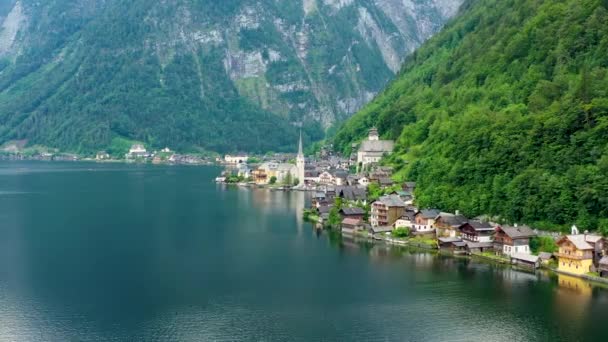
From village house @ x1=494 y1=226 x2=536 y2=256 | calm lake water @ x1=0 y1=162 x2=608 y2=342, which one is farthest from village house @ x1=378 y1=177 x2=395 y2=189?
village house @ x1=494 y1=226 x2=536 y2=256

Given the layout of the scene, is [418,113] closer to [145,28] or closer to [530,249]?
[530,249]

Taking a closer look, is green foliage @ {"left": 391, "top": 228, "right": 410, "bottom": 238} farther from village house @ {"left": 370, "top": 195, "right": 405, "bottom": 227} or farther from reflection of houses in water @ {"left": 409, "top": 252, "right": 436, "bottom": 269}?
→ reflection of houses in water @ {"left": 409, "top": 252, "right": 436, "bottom": 269}

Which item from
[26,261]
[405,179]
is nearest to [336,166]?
[405,179]

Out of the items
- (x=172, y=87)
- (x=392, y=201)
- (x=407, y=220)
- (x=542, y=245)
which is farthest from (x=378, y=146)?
(x=172, y=87)

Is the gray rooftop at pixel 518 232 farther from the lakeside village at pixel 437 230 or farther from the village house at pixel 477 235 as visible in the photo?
the village house at pixel 477 235

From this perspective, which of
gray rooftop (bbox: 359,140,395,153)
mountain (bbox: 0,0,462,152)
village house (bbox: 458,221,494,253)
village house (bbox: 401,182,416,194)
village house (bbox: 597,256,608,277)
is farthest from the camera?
mountain (bbox: 0,0,462,152)

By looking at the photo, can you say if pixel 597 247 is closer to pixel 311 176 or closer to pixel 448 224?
pixel 448 224

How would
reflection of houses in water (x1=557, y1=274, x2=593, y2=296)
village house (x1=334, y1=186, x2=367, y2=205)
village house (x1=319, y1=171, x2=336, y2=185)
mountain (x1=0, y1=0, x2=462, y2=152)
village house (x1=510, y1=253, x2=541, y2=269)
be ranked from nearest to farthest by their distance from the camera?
reflection of houses in water (x1=557, y1=274, x2=593, y2=296) < village house (x1=510, y1=253, x2=541, y2=269) < village house (x1=334, y1=186, x2=367, y2=205) < village house (x1=319, y1=171, x2=336, y2=185) < mountain (x1=0, y1=0, x2=462, y2=152)
